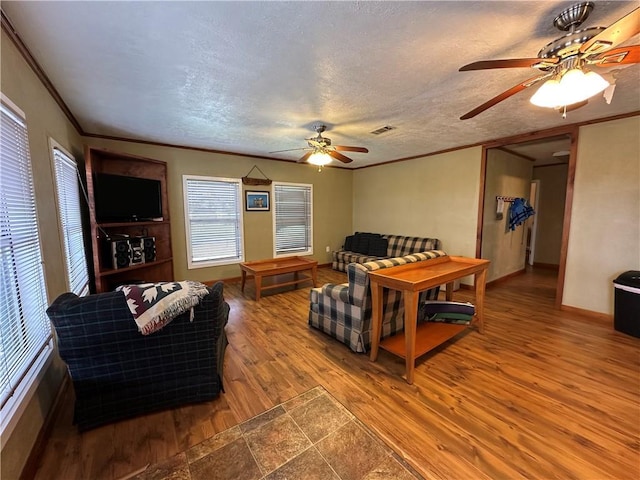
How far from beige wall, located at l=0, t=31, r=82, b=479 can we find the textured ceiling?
208mm

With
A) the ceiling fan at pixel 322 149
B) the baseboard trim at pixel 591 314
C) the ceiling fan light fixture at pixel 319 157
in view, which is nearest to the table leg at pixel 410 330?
the ceiling fan at pixel 322 149

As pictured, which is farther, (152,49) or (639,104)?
(639,104)

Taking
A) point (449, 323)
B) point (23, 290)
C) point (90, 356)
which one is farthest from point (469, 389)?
point (23, 290)

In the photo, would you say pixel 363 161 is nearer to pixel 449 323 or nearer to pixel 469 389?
pixel 449 323

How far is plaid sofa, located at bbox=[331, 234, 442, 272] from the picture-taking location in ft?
16.0

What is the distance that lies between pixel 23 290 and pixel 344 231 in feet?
18.7

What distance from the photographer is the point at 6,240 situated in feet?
4.60

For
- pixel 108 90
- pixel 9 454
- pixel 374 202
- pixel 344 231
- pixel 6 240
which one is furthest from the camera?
pixel 344 231

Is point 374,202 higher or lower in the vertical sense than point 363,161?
lower

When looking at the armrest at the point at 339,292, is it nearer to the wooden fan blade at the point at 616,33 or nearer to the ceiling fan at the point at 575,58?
the ceiling fan at the point at 575,58

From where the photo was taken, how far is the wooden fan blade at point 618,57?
53.6 inches

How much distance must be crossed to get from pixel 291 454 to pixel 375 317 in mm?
1184

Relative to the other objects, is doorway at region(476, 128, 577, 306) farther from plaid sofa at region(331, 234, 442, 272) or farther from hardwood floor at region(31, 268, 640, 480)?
hardwood floor at region(31, 268, 640, 480)

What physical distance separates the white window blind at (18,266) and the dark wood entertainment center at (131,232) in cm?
131
